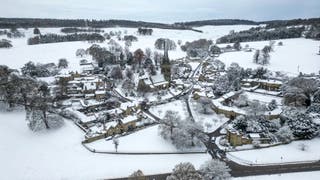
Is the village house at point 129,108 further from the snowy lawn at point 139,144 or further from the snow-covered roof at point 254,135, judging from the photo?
the snow-covered roof at point 254,135

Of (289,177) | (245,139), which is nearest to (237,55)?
(245,139)

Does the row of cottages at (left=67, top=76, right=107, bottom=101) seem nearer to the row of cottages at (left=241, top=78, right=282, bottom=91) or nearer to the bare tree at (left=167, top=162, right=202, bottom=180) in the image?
the row of cottages at (left=241, top=78, right=282, bottom=91)

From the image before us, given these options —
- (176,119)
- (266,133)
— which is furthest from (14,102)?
(266,133)

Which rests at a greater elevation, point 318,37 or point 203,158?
point 318,37

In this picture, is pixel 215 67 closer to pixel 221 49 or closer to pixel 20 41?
pixel 221 49

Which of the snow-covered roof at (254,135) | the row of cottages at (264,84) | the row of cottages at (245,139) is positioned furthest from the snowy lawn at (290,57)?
the row of cottages at (245,139)
